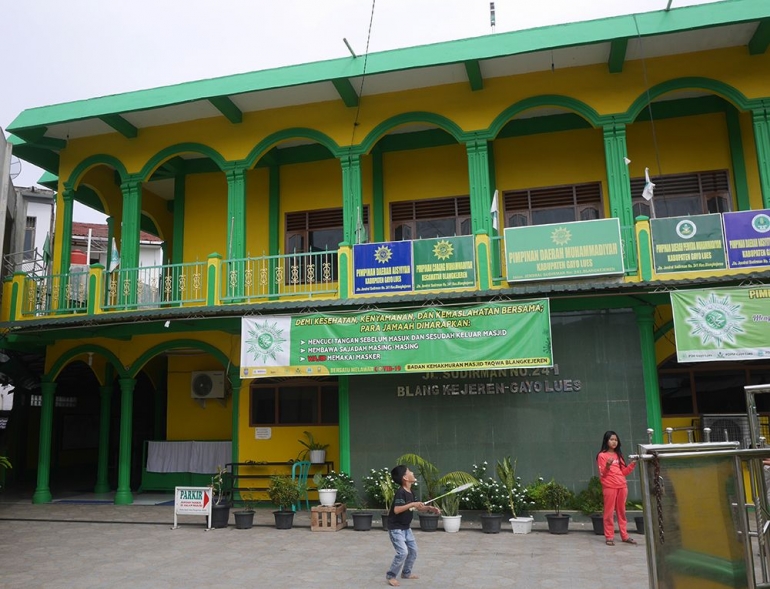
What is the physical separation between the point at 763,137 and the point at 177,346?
1222 centimetres

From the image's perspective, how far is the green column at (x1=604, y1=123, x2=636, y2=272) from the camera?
12047 millimetres

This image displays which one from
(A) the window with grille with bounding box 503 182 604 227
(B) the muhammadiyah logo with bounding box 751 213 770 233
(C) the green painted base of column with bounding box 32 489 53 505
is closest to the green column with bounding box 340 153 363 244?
(A) the window with grille with bounding box 503 182 604 227

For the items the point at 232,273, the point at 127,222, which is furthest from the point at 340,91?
the point at 127,222

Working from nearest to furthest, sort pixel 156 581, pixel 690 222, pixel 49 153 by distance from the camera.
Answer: pixel 156 581 < pixel 690 222 < pixel 49 153

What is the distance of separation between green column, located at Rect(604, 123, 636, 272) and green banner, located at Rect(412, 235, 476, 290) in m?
2.60

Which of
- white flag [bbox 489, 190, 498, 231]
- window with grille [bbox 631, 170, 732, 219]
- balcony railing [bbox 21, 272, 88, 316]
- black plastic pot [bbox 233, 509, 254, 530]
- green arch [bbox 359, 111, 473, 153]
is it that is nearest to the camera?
black plastic pot [bbox 233, 509, 254, 530]

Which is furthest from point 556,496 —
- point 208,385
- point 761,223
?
point 208,385

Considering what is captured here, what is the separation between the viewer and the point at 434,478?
11.9 metres

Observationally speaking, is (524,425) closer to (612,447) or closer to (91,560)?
(612,447)

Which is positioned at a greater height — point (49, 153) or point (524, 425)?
point (49, 153)

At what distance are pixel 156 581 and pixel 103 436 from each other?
9677 mm

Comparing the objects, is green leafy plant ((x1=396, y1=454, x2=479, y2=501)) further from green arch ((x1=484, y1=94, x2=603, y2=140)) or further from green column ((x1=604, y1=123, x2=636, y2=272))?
green arch ((x1=484, y1=94, x2=603, y2=140))

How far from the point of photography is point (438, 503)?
11.7 meters

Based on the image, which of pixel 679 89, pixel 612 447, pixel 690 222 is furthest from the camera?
pixel 679 89
